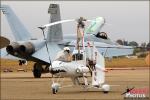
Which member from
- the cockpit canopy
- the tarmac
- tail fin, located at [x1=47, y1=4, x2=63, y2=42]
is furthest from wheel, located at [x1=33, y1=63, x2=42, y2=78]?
the tarmac

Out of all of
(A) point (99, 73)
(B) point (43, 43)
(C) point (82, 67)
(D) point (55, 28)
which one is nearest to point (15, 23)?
(B) point (43, 43)

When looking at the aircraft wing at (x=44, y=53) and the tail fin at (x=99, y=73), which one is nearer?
the tail fin at (x=99, y=73)

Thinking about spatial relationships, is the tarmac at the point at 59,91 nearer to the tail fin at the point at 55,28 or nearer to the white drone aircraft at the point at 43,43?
the tail fin at the point at 55,28

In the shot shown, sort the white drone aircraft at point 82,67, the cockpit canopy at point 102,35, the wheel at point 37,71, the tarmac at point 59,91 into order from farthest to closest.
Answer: the cockpit canopy at point 102,35
the wheel at point 37,71
the white drone aircraft at point 82,67
the tarmac at point 59,91

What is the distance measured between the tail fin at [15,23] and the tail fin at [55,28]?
7.77 ft

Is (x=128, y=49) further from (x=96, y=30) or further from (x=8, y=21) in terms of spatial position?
(x=8, y=21)

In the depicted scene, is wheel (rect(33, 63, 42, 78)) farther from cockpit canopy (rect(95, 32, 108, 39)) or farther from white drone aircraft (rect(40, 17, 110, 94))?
white drone aircraft (rect(40, 17, 110, 94))

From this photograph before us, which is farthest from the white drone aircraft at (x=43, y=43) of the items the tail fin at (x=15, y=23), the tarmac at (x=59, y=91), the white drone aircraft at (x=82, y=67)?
the white drone aircraft at (x=82, y=67)

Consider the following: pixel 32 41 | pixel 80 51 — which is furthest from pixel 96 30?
pixel 80 51

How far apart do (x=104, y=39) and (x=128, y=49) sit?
8.21 ft

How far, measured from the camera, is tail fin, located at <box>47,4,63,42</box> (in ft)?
120

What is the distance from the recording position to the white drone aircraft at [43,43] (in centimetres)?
3759

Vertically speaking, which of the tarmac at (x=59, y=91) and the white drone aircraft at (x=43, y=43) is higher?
the white drone aircraft at (x=43, y=43)

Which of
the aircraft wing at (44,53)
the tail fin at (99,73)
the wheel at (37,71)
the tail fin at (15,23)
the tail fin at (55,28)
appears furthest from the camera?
the tail fin at (15,23)
